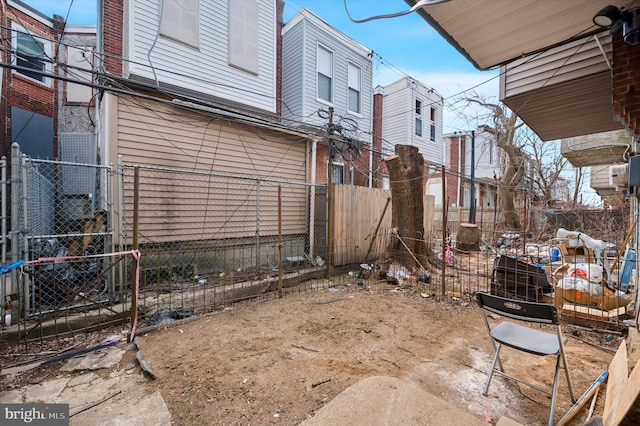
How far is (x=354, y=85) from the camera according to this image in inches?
431

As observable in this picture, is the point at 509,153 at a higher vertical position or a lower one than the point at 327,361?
higher

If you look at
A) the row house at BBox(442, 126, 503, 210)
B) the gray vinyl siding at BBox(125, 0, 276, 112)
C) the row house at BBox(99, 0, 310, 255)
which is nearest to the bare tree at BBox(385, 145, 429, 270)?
the row house at BBox(99, 0, 310, 255)

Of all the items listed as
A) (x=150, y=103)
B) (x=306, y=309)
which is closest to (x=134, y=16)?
(x=150, y=103)

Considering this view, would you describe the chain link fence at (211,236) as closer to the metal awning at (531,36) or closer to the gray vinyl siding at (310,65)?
the gray vinyl siding at (310,65)

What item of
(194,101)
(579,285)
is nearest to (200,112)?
(194,101)

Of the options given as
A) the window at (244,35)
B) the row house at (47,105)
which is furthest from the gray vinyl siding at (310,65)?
the row house at (47,105)

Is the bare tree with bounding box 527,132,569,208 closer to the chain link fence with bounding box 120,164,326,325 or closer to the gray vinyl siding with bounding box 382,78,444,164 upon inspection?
the gray vinyl siding with bounding box 382,78,444,164

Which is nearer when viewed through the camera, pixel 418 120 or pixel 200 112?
→ pixel 200 112

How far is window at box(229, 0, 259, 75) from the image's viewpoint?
7.32 m

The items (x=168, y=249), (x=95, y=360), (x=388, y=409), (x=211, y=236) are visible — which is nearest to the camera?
(x=388, y=409)

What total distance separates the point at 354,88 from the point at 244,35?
4.72 meters

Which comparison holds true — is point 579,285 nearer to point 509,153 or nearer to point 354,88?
point 354,88

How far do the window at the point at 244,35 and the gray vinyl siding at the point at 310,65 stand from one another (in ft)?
5.92

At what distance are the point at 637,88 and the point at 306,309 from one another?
202 inches
